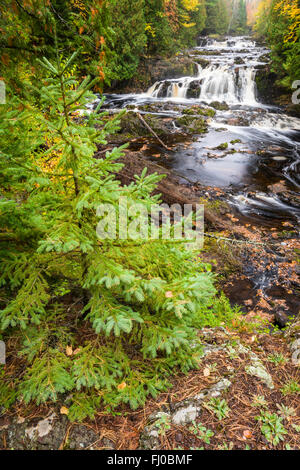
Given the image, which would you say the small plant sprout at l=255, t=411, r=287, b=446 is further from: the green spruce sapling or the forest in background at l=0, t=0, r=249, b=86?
the forest in background at l=0, t=0, r=249, b=86

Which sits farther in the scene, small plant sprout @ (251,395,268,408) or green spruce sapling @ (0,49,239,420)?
small plant sprout @ (251,395,268,408)

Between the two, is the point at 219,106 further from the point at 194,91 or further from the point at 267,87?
the point at 267,87

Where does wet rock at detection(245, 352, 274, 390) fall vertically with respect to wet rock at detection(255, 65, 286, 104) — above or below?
below

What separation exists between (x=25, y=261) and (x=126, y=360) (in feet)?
4.34

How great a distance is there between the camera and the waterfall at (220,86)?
20.7 metres

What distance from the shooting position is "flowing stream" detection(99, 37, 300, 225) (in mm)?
9461

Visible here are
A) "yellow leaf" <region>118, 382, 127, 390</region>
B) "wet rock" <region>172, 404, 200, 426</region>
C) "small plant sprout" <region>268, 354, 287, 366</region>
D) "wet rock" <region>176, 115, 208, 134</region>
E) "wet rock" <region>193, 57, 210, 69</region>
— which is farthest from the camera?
"wet rock" <region>193, 57, 210, 69</region>

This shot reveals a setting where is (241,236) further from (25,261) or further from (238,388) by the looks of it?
(25,261)

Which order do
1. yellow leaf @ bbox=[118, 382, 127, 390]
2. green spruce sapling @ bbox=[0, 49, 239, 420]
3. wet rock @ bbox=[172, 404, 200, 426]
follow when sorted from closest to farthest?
green spruce sapling @ bbox=[0, 49, 239, 420]
wet rock @ bbox=[172, 404, 200, 426]
yellow leaf @ bbox=[118, 382, 127, 390]

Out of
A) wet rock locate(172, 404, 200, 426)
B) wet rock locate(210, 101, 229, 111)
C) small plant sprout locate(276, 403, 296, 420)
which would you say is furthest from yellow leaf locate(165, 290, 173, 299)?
wet rock locate(210, 101, 229, 111)

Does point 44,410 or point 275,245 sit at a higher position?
point 44,410

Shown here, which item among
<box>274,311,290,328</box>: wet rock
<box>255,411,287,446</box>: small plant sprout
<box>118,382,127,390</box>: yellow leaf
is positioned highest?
<box>118,382,127,390</box>: yellow leaf

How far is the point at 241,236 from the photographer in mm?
7102

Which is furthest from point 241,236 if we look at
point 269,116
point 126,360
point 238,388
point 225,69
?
point 225,69
